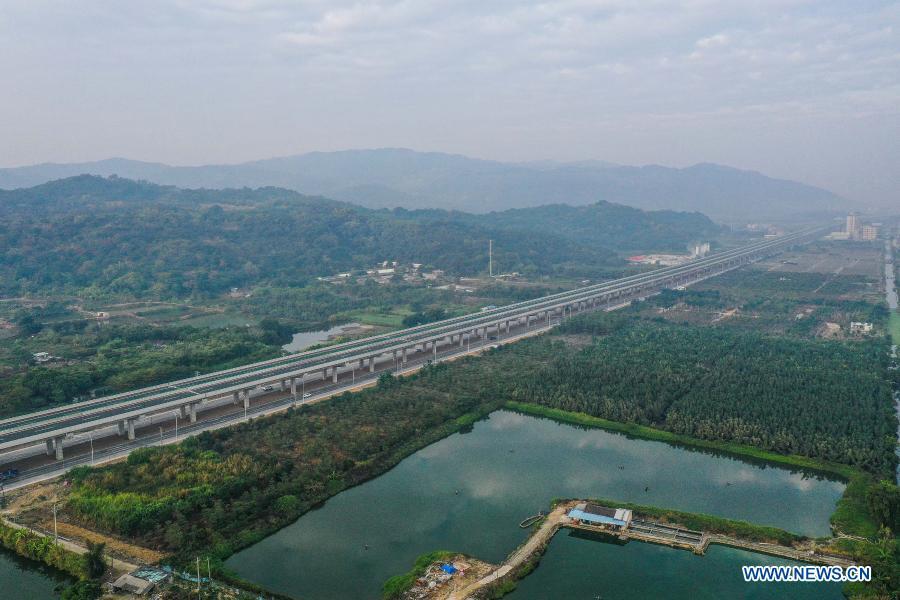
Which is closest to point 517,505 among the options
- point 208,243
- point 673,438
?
point 673,438

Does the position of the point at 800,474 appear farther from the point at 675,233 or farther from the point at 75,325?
the point at 675,233

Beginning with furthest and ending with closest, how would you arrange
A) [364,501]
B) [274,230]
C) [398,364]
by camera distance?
[274,230] → [398,364] → [364,501]

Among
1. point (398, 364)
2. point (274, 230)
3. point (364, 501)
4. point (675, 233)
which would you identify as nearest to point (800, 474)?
point (364, 501)

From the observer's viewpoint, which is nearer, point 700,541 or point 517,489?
point 700,541

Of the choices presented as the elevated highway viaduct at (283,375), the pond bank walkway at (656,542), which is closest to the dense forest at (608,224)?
the elevated highway viaduct at (283,375)

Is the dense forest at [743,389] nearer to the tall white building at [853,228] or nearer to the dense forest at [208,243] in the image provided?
the dense forest at [208,243]

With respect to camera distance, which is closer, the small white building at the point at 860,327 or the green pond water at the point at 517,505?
the green pond water at the point at 517,505

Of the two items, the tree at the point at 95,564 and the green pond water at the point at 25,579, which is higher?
the tree at the point at 95,564
